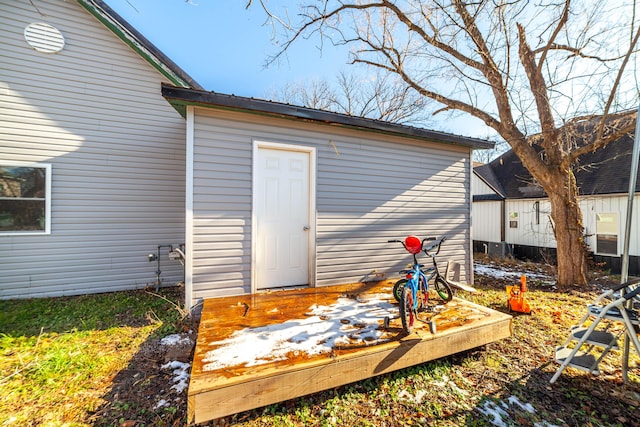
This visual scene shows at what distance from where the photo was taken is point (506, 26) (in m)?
5.11

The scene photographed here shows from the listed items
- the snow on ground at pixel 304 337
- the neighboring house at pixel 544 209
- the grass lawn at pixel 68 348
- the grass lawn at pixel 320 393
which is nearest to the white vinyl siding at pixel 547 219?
the neighboring house at pixel 544 209

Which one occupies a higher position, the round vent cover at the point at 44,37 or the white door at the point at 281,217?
the round vent cover at the point at 44,37

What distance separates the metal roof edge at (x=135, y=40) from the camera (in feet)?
15.2

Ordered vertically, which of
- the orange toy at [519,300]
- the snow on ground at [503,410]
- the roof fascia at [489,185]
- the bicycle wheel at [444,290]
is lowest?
the snow on ground at [503,410]

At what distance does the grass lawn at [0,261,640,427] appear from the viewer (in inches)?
79.2

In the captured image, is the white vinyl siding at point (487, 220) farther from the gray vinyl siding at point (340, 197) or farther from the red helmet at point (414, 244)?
the red helmet at point (414, 244)

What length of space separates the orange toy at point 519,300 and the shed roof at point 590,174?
13.0ft

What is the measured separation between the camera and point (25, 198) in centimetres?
436

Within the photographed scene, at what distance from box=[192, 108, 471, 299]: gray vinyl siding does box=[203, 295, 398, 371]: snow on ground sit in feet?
3.86

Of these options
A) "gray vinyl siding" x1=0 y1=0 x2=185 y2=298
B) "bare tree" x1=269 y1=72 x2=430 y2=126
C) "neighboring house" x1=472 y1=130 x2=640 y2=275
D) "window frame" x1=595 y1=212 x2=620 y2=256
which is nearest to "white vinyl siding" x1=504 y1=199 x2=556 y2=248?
"neighboring house" x1=472 y1=130 x2=640 y2=275

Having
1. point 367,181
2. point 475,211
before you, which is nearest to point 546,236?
point 475,211

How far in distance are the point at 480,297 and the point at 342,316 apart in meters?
3.26

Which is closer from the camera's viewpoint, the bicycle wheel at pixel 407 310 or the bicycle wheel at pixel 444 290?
the bicycle wheel at pixel 407 310

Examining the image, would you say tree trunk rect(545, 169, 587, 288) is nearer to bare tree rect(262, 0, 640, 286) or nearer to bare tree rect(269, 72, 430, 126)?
bare tree rect(262, 0, 640, 286)
